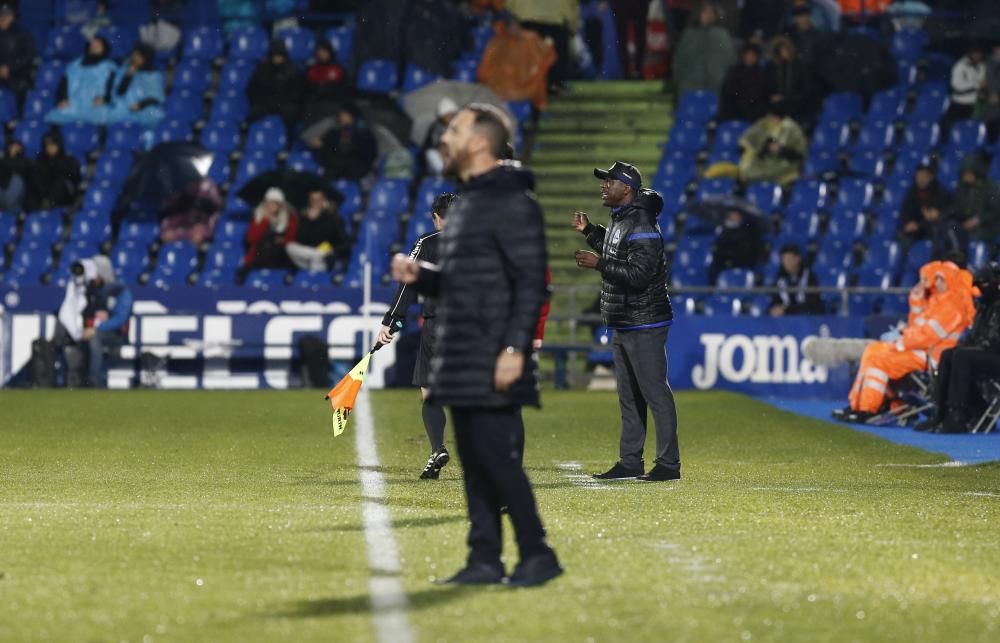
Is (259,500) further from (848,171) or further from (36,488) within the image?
(848,171)

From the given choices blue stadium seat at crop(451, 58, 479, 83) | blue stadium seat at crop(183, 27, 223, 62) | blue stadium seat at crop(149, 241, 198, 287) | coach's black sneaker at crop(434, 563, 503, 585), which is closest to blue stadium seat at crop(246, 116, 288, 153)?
blue stadium seat at crop(149, 241, 198, 287)

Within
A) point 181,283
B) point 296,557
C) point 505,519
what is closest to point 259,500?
point 505,519

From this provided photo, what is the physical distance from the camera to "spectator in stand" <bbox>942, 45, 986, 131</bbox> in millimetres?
26906

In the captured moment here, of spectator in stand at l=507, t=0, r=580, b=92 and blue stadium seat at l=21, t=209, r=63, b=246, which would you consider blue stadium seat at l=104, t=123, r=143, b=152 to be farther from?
spectator in stand at l=507, t=0, r=580, b=92

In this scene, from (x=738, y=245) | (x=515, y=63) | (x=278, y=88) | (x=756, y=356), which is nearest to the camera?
(x=756, y=356)

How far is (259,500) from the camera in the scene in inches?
404

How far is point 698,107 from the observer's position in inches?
1117

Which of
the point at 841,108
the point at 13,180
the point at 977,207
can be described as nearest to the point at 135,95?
the point at 13,180

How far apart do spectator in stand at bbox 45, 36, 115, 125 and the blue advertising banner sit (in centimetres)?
1080

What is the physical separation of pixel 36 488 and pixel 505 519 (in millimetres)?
2986

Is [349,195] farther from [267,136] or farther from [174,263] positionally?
[174,263]

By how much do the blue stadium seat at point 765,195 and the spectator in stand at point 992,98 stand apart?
10.2 ft

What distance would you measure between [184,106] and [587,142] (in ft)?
21.0

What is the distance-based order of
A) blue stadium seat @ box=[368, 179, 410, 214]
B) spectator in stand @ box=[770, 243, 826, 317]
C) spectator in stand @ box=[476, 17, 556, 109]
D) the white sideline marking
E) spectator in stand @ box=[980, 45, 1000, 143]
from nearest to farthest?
the white sideline marking → spectator in stand @ box=[770, 243, 826, 317] → spectator in stand @ box=[980, 45, 1000, 143] → blue stadium seat @ box=[368, 179, 410, 214] → spectator in stand @ box=[476, 17, 556, 109]
